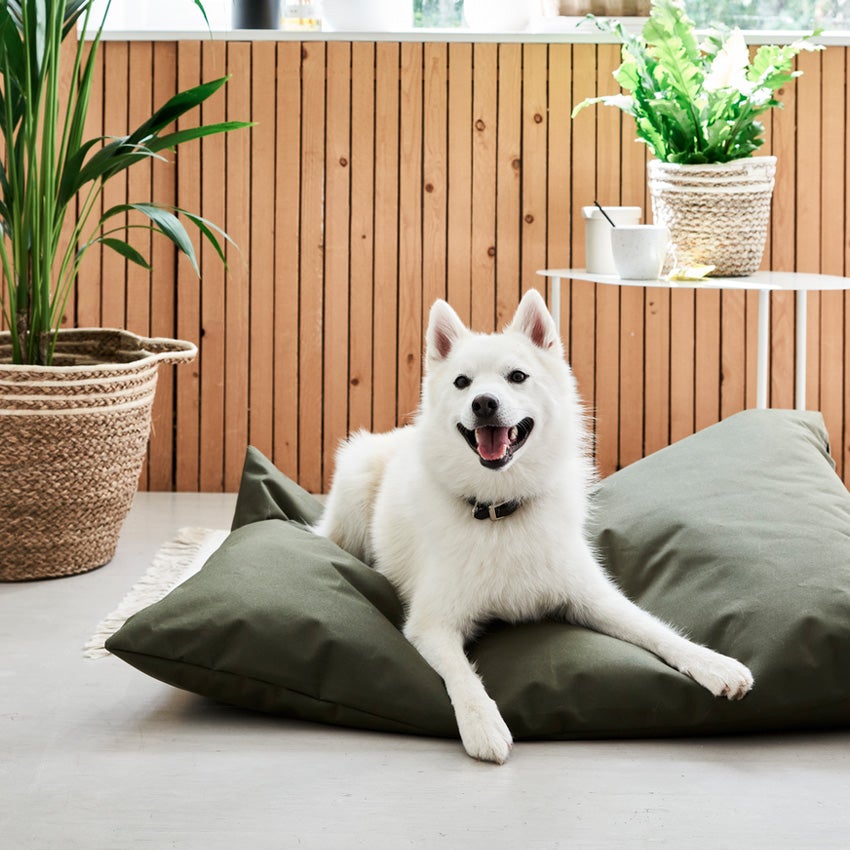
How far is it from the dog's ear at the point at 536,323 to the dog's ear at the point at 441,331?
0.33 feet

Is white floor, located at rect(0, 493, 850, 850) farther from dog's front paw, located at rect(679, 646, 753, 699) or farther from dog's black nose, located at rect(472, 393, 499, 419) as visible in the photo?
dog's black nose, located at rect(472, 393, 499, 419)

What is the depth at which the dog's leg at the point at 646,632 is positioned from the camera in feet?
5.74

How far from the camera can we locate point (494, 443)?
76.9 inches

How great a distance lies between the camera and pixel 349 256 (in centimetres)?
371

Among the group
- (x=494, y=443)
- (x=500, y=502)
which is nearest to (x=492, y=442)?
(x=494, y=443)

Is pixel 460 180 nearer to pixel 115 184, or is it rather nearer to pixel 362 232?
pixel 362 232

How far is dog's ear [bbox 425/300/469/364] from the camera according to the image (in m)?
2.11

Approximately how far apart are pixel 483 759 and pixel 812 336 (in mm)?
2409

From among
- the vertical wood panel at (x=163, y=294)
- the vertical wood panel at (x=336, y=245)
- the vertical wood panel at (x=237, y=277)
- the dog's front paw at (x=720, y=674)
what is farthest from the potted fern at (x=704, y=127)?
the dog's front paw at (x=720, y=674)

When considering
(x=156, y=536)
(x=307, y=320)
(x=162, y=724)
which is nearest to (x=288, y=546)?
(x=162, y=724)

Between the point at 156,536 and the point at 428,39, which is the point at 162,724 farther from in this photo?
the point at 428,39

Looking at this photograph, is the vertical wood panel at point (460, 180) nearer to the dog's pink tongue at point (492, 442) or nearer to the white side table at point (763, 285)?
the white side table at point (763, 285)

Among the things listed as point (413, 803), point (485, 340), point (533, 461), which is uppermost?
point (485, 340)

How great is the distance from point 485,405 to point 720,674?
55 cm
